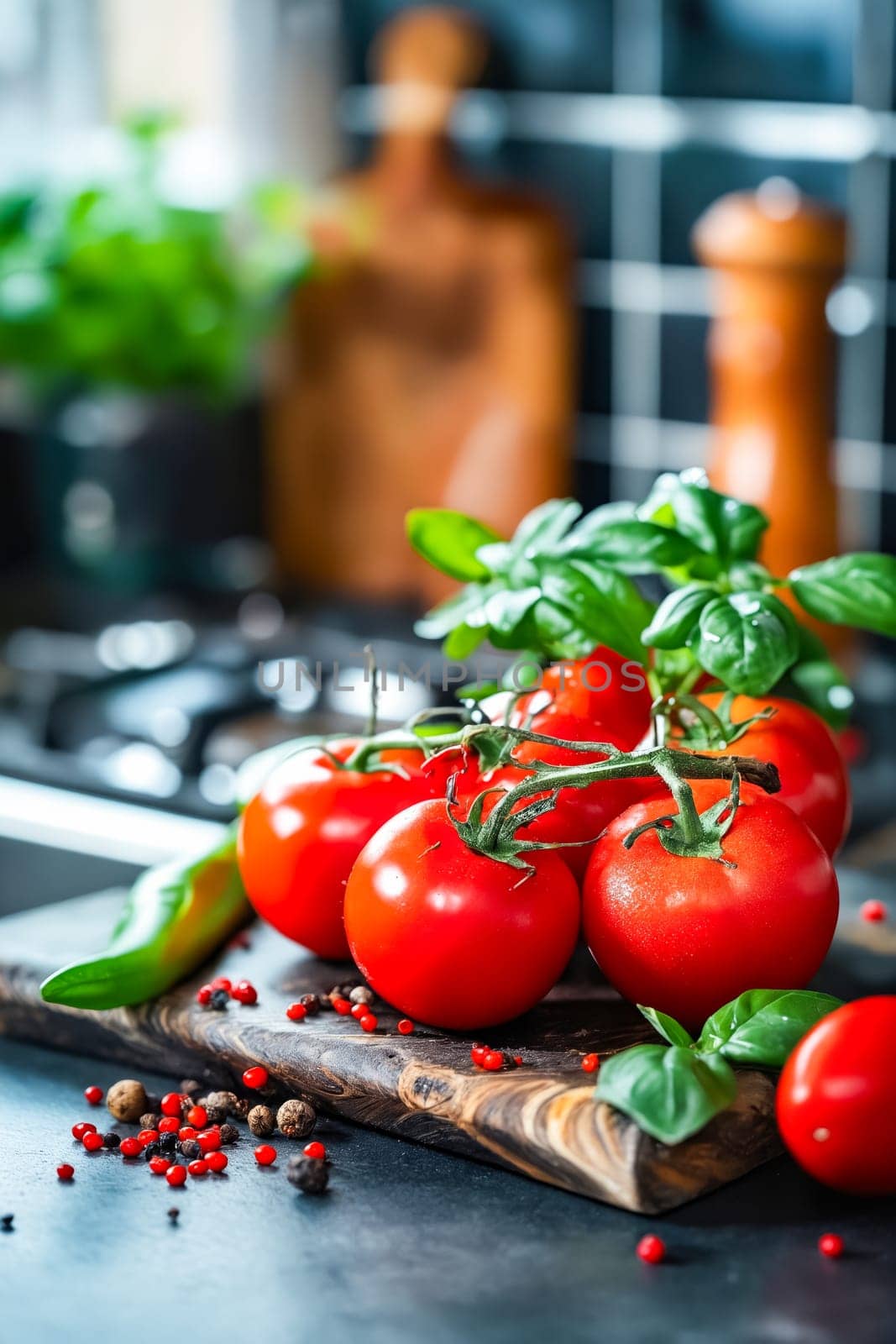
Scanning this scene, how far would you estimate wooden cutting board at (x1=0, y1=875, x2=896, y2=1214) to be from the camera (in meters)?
0.75

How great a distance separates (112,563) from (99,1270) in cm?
155

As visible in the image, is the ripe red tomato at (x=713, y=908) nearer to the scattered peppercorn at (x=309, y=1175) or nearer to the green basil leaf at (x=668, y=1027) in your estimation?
the green basil leaf at (x=668, y=1027)

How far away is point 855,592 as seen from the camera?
2.92ft

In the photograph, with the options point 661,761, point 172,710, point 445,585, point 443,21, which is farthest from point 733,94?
point 661,761

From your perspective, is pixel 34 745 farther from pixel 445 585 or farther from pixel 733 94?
pixel 733 94

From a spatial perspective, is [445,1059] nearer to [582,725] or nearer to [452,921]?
[452,921]

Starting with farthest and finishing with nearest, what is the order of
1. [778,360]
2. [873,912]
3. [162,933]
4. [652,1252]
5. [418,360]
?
[418,360]
[778,360]
[873,912]
[162,933]
[652,1252]

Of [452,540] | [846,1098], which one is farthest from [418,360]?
[846,1098]

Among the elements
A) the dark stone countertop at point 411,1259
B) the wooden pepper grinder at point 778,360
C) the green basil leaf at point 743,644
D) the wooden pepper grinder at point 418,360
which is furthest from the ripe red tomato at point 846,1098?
the wooden pepper grinder at point 418,360

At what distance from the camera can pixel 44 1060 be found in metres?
0.92

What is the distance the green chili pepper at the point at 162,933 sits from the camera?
0.88 m

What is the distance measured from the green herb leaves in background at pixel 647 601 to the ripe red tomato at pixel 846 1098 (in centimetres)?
18

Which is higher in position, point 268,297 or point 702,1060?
point 268,297

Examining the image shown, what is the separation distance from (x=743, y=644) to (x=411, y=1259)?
30 centimetres
